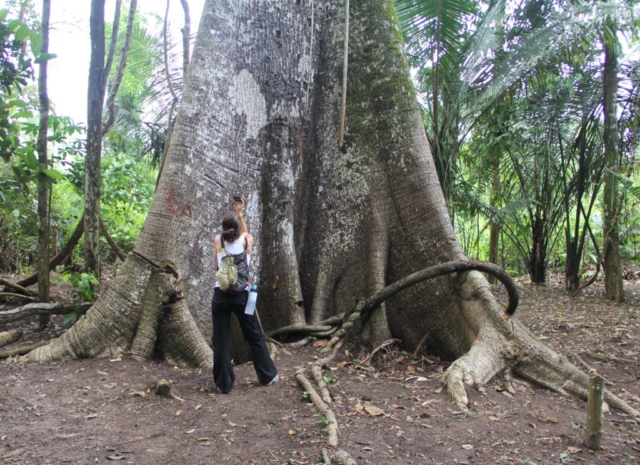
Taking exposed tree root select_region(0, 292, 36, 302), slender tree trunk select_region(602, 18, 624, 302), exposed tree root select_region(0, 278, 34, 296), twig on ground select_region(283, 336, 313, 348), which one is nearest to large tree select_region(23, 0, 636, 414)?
twig on ground select_region(283, 336, 313, 348)

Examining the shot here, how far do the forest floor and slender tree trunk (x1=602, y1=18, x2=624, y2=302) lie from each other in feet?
13.7

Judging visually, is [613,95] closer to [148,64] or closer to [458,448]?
[458,448]

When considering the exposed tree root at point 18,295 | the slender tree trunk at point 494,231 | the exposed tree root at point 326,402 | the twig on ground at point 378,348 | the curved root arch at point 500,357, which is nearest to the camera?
the exposed tree root at point 326,402

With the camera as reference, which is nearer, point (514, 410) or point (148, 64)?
point (514, 410)

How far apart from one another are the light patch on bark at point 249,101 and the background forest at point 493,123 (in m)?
0.91

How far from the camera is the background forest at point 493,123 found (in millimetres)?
7621

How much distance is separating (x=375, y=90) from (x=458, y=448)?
142 inches

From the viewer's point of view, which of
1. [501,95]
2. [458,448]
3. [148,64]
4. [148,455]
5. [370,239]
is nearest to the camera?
[148,455]

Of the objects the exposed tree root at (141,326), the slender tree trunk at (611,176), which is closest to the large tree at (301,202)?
the exposed tree root at (141,326)

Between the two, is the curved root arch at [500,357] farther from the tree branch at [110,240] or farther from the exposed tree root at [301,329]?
the tree branch at [110,240]

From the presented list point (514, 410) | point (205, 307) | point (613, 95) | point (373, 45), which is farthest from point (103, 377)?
point (613, 95)

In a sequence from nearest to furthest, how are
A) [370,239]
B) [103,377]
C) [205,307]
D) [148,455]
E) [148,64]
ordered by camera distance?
[148,455], [103,377], [205,307], [370,239], [148,64]

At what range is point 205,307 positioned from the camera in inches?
200

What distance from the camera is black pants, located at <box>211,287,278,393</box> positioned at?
412cm
